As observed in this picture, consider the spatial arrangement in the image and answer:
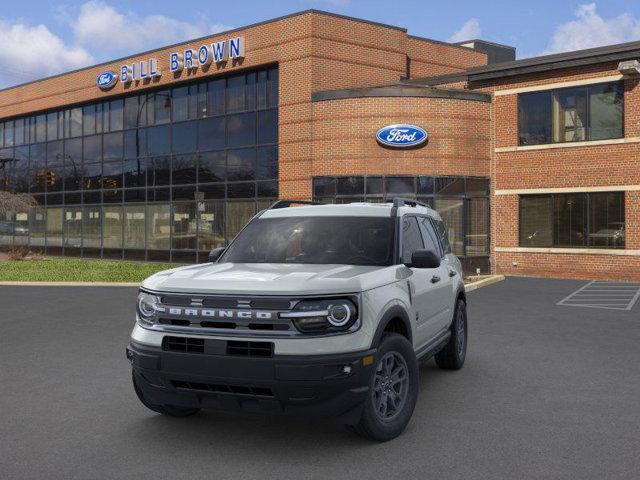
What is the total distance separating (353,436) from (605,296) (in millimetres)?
13202

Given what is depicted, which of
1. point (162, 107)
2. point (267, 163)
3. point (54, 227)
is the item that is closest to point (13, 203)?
point (54, 227)

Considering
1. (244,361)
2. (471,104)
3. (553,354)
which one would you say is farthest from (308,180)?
(244,361)

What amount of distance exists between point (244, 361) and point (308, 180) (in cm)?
1973

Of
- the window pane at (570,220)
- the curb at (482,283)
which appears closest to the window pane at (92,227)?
the curb at (482,283)

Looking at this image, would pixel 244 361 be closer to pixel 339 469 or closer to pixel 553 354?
pixel 339 469

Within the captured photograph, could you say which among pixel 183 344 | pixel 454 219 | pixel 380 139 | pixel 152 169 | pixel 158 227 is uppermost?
pixel 380 139

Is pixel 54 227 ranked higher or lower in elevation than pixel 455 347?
higher

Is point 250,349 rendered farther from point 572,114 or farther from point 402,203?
point 572,114

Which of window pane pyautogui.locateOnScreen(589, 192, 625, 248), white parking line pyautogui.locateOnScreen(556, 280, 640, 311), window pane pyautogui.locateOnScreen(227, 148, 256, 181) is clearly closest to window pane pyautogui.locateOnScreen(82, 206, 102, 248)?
window pane pyautogui.locateOnScreen(227, 148, 256, 181)

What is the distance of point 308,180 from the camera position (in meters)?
24.2

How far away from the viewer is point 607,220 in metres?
21.3

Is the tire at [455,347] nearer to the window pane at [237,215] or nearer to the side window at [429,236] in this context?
the side window at [429,236]

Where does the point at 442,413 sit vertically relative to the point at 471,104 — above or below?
below

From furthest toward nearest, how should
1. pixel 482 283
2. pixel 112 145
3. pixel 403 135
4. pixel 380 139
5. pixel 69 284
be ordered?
pixel 112 145 < pixel 380 139 < pixel 403 135 < pixel 69 284 < pixel 482 283
